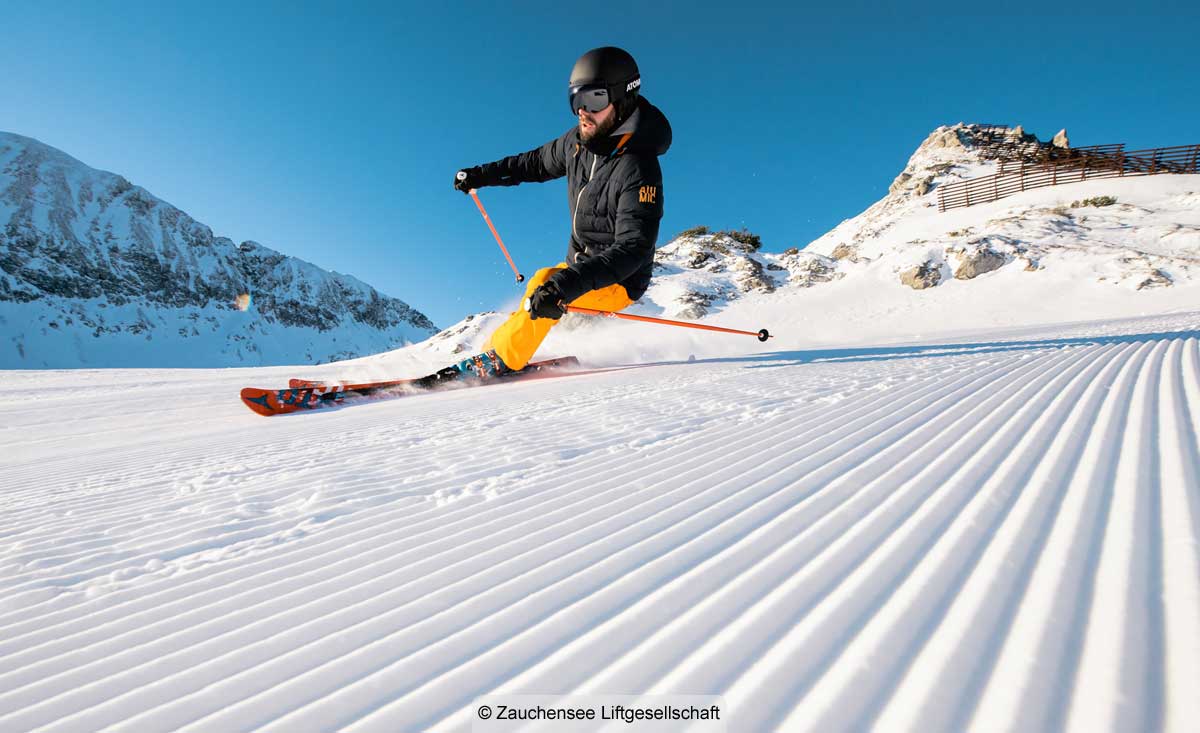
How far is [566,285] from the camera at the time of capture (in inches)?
156

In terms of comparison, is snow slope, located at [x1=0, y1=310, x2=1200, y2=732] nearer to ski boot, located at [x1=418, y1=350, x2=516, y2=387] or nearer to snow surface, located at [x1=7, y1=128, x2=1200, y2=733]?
snow surface, located at [x1=7, y1=128, x2=1200, y2=733]

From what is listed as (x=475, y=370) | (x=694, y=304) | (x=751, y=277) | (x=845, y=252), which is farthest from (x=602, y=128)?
(x=845, y=252)

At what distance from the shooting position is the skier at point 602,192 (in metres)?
4.13

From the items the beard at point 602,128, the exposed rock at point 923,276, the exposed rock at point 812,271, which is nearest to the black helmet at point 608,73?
the beard at point 602,128

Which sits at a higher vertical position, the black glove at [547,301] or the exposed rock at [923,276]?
the exposed rock at [923,276]

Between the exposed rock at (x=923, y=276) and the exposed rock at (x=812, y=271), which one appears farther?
the exposed rock at (x=812, y=271)

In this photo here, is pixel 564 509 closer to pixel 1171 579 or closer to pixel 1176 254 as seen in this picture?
pixel 1171 579

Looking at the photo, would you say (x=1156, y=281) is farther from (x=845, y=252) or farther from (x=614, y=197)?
(x=614, y=197)

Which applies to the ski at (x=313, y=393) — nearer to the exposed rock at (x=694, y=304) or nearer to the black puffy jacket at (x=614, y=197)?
the black puffy jacket at (x=614, y=197)

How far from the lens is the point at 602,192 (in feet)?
15.9

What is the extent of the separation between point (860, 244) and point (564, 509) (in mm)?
28173

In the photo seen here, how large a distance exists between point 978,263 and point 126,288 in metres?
125

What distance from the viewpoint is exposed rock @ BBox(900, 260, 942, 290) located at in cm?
1642

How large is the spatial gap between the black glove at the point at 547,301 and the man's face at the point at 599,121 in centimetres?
174
